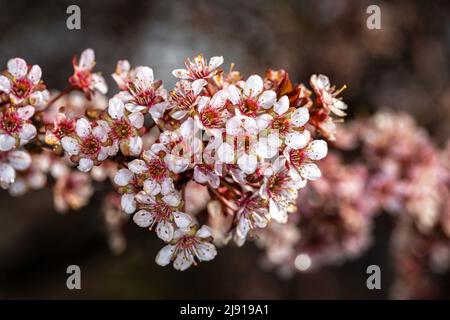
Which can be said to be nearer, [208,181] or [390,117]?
[208,181]

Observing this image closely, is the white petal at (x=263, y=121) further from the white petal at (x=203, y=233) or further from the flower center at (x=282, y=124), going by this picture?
the white petal at (x=203, y=233)

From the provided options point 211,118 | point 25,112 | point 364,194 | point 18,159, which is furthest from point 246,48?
point 211,118

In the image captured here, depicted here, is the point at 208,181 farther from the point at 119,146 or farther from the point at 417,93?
the point at 417,93

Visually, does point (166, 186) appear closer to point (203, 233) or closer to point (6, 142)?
point (203, 233)

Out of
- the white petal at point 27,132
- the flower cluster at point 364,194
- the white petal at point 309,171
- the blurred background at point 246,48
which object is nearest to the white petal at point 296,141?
the white petal at point 309,171

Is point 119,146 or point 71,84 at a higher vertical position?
point 71,84

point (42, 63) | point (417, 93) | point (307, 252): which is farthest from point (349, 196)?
point (42, 63)

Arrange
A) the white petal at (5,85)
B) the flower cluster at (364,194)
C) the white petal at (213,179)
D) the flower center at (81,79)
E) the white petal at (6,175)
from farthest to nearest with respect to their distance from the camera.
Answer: the flower cluster at (364,194) → the flower center at (81,79) → the white petal at (6,175) → the white petal at (5,85) → the white petal at (213,179)

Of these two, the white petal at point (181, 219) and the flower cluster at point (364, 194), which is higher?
the flower cluster at point (364, 194)
